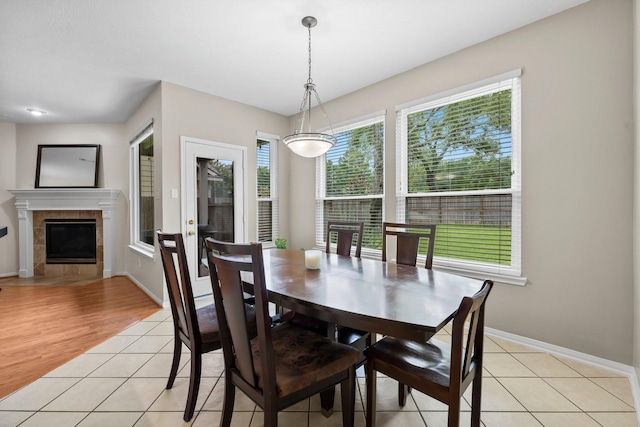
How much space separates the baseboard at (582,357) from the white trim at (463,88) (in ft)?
7.63

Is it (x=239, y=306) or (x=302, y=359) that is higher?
(x=239, y=306)

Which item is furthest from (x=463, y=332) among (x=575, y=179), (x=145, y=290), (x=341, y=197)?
(x=145, y=290)

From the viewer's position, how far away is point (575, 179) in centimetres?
223

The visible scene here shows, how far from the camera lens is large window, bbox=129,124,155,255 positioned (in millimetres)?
4219

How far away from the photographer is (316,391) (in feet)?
4.30

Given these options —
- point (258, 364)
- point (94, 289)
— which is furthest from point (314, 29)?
point (94, 289)

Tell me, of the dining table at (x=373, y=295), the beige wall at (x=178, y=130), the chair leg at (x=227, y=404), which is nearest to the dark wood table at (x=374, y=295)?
the dining table at (x=373, y=295)

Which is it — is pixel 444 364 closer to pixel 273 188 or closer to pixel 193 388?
pixel 193 388

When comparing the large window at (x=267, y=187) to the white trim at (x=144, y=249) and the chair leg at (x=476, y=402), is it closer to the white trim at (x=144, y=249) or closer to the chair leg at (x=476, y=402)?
the white trim at (x=144, y=249)

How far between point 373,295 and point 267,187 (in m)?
3.45

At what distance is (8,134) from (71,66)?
3437 mm

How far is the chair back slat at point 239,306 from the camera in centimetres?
117

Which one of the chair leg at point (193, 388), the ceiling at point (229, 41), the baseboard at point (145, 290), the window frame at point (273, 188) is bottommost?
the baseboard at point (145, 290)

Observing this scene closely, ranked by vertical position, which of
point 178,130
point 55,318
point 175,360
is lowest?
point 55,318
